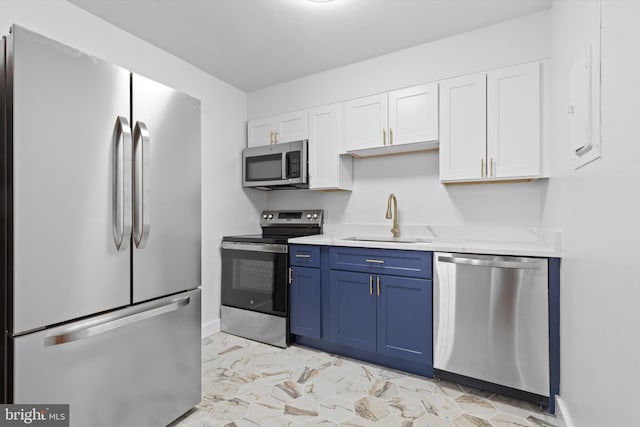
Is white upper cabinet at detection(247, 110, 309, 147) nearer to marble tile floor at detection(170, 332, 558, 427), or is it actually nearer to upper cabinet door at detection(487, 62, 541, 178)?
upper cabinet door at detection(487, 62, 541, 178)

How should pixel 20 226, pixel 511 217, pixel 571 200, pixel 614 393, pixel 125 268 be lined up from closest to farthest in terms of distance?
1. pixel 614 393
2. pixel 20 226
3. pixel 125 268
4. pixel 571 200
5. pixel 511 217

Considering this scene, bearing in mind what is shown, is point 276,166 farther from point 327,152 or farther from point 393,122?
point 393,122

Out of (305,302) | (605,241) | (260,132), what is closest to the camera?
(605,241)

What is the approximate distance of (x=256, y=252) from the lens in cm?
302

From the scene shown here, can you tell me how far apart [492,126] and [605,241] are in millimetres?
1447

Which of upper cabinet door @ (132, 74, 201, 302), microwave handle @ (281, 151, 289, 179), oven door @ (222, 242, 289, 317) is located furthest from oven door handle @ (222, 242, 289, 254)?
upper cabinet door @ (132, 74, 201, 302)

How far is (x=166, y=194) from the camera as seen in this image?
5.54 ft

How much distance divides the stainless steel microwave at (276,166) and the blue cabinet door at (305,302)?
0.90 metres

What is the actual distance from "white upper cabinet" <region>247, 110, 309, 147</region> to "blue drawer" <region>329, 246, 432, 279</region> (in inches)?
50.6

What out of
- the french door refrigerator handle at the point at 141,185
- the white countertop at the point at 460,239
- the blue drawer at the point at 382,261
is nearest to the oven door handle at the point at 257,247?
the white countertop at the point at 460,239

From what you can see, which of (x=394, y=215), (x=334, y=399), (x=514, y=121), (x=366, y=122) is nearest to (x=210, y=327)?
(x=334, y=399)

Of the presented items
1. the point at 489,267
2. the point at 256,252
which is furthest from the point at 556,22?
the point at 256,252

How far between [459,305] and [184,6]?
269cm

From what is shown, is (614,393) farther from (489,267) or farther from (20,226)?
(20,226)
